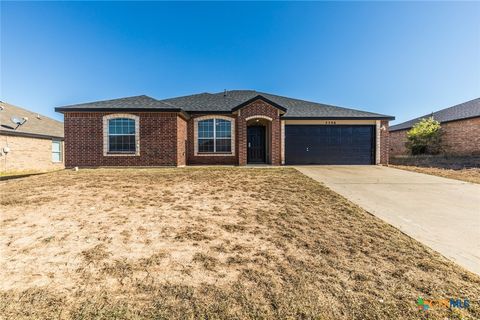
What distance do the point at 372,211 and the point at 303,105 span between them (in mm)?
12501

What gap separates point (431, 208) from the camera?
16.2 feet

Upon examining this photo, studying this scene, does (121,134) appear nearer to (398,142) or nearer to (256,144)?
(256,144)

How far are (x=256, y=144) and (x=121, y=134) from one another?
27.7 feet

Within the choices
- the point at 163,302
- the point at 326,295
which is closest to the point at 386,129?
the point at 326,295

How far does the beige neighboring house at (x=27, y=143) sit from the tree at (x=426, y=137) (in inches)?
1243

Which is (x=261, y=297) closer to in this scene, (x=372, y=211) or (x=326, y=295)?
(x=326, y=295)

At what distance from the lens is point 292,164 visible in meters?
13.6

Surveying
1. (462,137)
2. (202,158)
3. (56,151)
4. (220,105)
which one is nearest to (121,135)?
(202,158)

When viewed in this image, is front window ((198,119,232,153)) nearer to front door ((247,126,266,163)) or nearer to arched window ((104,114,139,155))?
front door ((247,126,266,163))

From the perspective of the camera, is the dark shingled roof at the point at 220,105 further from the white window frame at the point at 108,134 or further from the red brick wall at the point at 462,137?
the red brick wall at the point at 462,137

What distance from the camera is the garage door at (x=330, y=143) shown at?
13.7 metres

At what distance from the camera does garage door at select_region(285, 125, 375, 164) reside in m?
13.7

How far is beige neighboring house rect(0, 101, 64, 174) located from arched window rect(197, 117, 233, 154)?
13062 mm

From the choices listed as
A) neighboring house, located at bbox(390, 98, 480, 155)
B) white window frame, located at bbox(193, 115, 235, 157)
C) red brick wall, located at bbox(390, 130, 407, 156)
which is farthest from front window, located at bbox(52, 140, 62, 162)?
neighboring house, located at bbox(390, 98, 480, 155)
